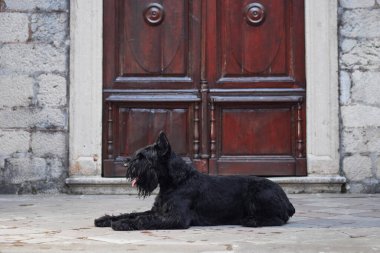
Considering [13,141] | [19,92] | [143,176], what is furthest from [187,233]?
[19,92]

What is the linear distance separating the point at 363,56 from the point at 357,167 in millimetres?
1195

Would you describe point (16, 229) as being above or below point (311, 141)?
below

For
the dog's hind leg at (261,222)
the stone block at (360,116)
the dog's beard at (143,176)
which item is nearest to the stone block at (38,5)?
the stone block at (360,116)

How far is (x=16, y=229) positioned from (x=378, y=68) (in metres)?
4.56

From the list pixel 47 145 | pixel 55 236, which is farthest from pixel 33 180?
pixel 55 236

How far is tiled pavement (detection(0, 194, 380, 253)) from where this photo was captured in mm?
4230

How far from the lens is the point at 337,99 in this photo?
8.16 m

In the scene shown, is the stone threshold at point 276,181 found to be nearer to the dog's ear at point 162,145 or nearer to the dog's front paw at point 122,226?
the dog's ear at point 162,145

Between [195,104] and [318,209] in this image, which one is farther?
[195,104]

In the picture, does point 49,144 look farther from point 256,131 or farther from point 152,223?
point 152,223

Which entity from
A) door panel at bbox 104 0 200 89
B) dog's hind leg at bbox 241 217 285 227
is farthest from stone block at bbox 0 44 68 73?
dog's hind leg at bbox 241 217 285 227

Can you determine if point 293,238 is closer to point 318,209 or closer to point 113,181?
point 318,209

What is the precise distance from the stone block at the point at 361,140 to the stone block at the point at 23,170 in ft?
10.7

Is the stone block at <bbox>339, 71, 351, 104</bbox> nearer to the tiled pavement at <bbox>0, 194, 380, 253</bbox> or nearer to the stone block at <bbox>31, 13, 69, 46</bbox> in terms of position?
the tiled pavement at <bbox>0, 194, 380, 253</bbox>
